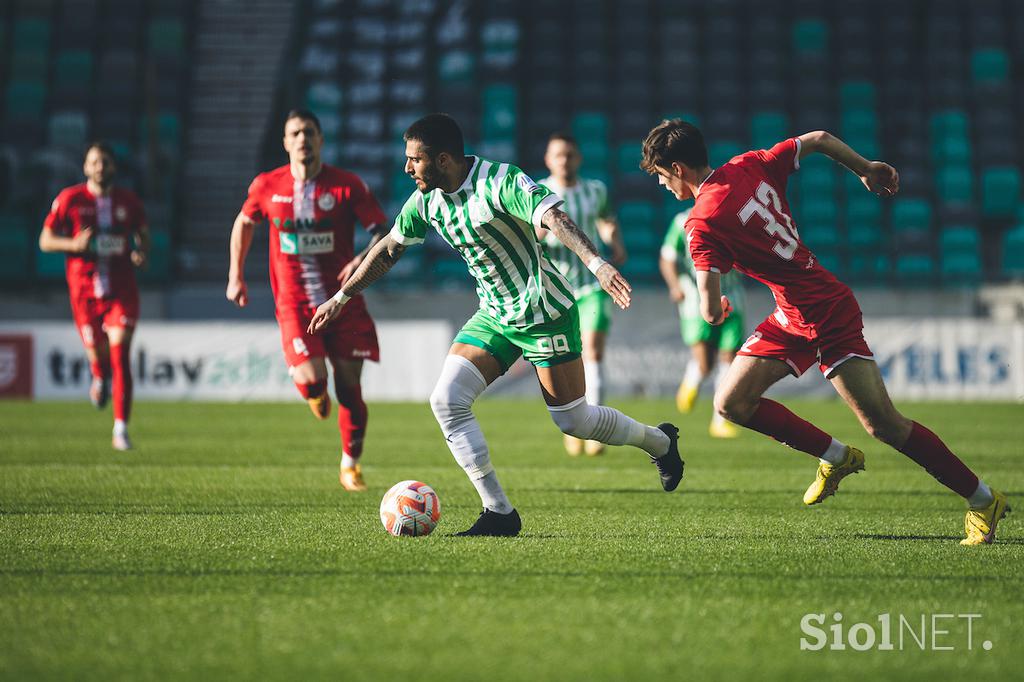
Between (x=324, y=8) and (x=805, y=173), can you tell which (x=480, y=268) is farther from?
(x=324, y=8)

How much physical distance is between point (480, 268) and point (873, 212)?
17721 mm

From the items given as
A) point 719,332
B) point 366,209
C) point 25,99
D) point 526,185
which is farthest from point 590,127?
point 526,185

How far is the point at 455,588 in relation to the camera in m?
4.60

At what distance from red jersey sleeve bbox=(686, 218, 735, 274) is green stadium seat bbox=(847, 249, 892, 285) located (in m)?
14.2

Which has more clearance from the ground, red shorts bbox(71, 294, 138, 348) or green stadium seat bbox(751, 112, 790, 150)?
green stadium seat bbox(751, 112, 790, 150)

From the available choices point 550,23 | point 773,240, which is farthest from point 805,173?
point 773,240

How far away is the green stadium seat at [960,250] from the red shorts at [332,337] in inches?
611

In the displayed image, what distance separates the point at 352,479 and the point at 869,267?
14533 mm

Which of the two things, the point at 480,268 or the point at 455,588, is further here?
the point at 480,268

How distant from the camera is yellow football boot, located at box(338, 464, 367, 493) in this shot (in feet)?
25.9

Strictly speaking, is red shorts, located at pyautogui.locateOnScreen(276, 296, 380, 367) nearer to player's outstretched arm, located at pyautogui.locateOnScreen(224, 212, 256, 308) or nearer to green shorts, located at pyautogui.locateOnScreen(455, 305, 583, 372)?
player's outstretched arm, located at pyautogui.locateOnScreen(224, 212, 256, 308)

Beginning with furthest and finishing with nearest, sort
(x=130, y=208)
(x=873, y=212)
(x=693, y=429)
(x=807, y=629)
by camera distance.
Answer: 1. (x=873, y=212)
2. (x=693, y=429)
3. (x=130, y=208)
4. (x=807, y=629)

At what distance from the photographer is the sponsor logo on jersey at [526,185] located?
5523 millimetres
